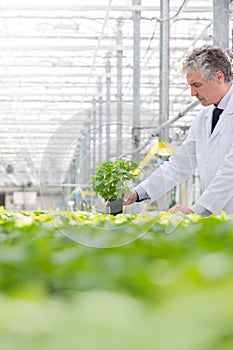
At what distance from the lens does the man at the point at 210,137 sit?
3.70m

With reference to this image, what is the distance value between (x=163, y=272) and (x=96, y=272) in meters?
0.09

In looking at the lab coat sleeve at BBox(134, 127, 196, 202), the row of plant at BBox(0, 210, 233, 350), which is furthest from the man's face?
the row of plant at BBox(0, 210, 233, 350)

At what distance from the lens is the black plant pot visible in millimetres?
2852

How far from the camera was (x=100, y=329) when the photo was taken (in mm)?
527

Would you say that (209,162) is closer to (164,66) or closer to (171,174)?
(171,174)

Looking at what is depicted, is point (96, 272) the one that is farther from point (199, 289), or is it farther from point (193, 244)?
point (193, 244)

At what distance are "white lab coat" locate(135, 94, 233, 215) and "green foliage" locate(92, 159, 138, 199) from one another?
51 centimetres

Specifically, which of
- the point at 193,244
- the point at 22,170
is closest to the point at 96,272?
the point at 193,244

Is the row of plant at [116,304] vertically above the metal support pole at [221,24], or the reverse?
the metal support pole at [221,24]

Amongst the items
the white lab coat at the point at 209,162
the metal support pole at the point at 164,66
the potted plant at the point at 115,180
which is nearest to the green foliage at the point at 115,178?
the potted plant at the point at 115,180

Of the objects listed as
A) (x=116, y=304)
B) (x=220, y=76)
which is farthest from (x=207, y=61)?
(x=116, y=304)

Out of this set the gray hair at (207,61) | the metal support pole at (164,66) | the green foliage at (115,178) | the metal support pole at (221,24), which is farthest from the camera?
the metal support pole at (164,66)

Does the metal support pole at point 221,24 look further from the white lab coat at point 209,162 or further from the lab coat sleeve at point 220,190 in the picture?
the lab coat sleeve at point 220,190

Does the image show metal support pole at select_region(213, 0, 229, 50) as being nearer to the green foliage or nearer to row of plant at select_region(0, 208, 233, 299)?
the green foliage
